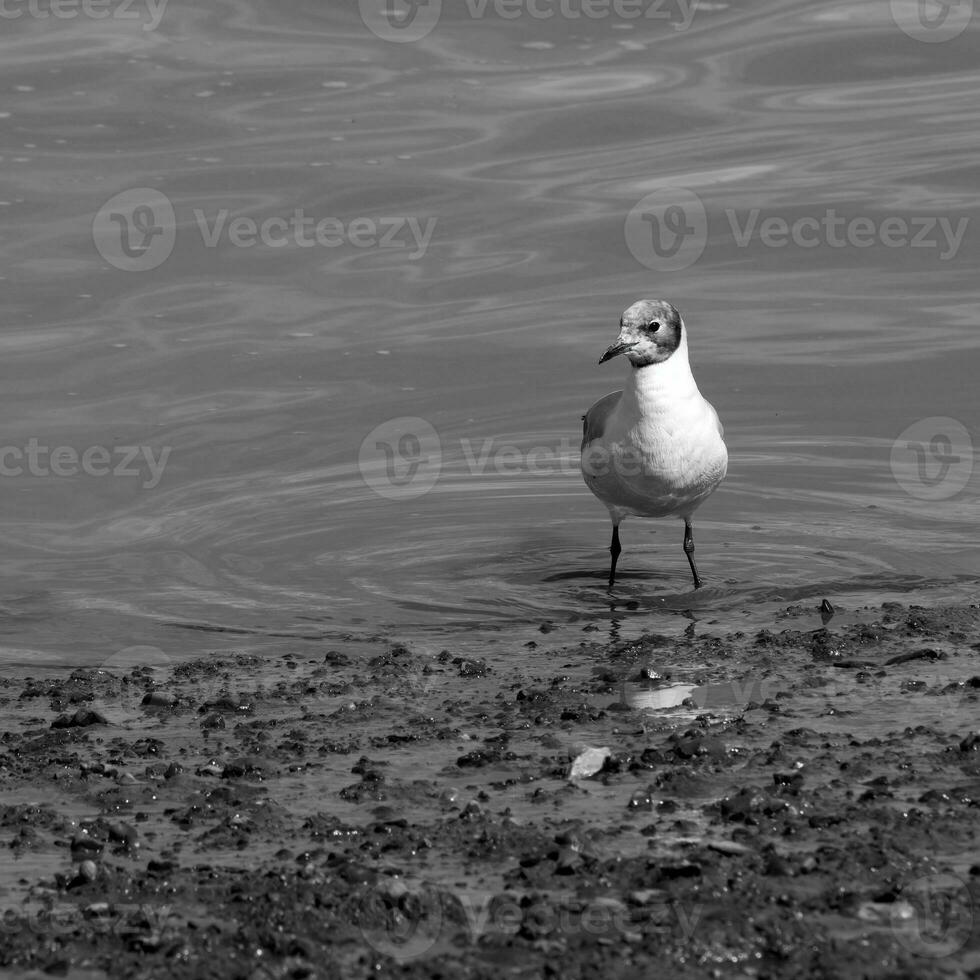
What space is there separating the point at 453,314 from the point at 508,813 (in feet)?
32.9

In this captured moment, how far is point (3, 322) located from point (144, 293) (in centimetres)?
139

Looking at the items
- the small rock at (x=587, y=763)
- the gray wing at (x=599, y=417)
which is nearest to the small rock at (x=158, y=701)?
the small rock at (x=587, y=763)

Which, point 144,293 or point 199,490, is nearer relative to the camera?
point 199,490

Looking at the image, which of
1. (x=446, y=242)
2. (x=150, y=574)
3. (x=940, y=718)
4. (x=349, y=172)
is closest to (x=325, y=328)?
(x=446, y=242)

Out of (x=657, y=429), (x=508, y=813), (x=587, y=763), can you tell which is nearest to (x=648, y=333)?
(x=657, y=429)

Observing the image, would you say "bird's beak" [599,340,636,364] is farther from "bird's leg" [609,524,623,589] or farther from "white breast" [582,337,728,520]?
"bird's leg" [609,524,623,589]

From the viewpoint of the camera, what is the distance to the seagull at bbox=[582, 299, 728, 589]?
33.1 feet

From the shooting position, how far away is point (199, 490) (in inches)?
482

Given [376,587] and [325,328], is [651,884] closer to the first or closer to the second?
[376,587]

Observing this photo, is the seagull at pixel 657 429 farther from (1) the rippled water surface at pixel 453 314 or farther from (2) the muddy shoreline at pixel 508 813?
(2) the muddy shoreline at pixel 508 813

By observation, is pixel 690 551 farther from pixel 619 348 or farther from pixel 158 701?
pixel 158 701

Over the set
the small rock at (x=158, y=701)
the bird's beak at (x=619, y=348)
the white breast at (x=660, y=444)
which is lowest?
the small rock at (x=158, y=701)

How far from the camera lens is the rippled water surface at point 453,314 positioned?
10.5 metres

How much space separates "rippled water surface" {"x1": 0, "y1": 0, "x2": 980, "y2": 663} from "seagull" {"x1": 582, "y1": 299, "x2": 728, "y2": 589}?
62cm
